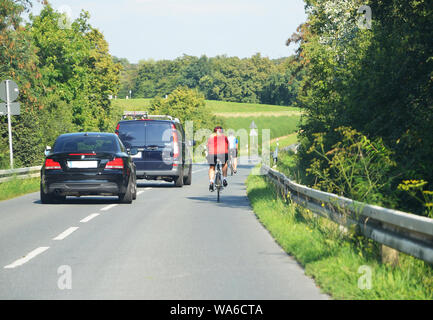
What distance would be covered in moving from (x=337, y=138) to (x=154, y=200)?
522 cm

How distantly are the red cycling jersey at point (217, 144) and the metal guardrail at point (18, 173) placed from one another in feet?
23.9

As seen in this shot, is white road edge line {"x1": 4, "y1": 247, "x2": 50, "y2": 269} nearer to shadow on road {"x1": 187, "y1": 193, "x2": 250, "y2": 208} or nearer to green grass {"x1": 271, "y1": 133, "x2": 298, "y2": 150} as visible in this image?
shadow on road {"x1": 187, "y1": 193, "x2": 250, "y2": 208}

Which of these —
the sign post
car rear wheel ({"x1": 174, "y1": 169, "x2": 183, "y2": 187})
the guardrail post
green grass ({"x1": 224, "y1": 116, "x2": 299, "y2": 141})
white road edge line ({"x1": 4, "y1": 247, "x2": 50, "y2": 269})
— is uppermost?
the sign post

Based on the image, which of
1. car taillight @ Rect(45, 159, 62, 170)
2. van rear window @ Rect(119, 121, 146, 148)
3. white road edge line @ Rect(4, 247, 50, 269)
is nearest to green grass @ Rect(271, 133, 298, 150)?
van rear window @ Rect(119, 121, 146, 148)

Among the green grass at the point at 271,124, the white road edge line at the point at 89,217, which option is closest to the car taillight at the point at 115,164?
the white road edge line at the point at 89,217

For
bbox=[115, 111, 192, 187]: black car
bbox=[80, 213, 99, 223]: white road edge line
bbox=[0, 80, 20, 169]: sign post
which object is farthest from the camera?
bbox=[0, 80, 20, 169]: sign post

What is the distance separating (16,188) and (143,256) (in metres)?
13.2

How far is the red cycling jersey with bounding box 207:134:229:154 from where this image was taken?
18047 mm

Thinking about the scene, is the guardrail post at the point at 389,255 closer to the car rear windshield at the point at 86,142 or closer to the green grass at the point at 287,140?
the car rear windshield at the point at 86,142

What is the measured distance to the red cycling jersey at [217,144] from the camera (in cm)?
1805

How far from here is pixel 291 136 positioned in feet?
324

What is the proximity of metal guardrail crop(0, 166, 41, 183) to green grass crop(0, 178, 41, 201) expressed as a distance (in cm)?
27

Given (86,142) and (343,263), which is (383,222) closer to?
(343,263)

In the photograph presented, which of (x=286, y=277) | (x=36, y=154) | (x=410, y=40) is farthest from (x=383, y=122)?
(x=36, y=154)
